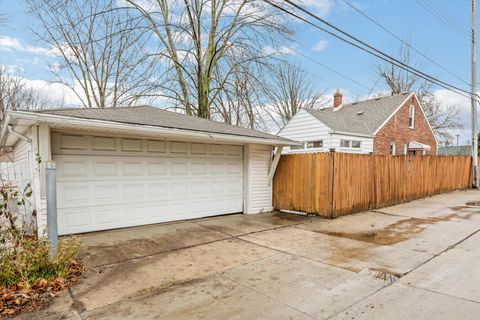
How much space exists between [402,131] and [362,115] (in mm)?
2693

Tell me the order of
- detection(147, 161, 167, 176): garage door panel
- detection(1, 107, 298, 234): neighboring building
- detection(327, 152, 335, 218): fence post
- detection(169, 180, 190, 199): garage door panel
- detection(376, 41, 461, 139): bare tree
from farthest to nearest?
detection(376, 41, 461, 139): bare tree → detection(327, 152, 335, 218): fence post → detection(169, 180, 190, 199): garage door panel → detection(147, 161, 167, 176): garage door panel → detection(1, 107, 298, 234): neighboring building

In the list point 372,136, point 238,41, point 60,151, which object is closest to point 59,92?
point 238,41

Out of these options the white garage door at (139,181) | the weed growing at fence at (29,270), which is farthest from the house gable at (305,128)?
the weed growing at fence at (29,270)

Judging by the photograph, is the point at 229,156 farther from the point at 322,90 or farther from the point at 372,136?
the point at 322,90

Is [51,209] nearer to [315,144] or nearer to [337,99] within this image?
[315,144]

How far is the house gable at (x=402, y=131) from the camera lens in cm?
1647

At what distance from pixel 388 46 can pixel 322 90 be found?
21.6 feet

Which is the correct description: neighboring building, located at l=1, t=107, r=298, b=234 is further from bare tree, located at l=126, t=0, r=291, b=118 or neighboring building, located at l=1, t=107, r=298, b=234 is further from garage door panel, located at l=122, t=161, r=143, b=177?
bare tree, located at l=126, t=0, r=291, b=118

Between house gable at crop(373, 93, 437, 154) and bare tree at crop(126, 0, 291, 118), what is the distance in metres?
8.82

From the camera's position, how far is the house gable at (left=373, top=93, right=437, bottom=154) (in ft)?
54.0

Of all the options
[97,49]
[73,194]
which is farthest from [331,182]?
[97,49]

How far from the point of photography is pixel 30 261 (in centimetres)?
361

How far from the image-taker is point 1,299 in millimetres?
3068

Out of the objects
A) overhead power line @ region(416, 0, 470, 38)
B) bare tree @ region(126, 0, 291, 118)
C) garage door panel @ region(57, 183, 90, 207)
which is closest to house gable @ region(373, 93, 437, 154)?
overhead power line @ region(416, 0, 470, 38)
